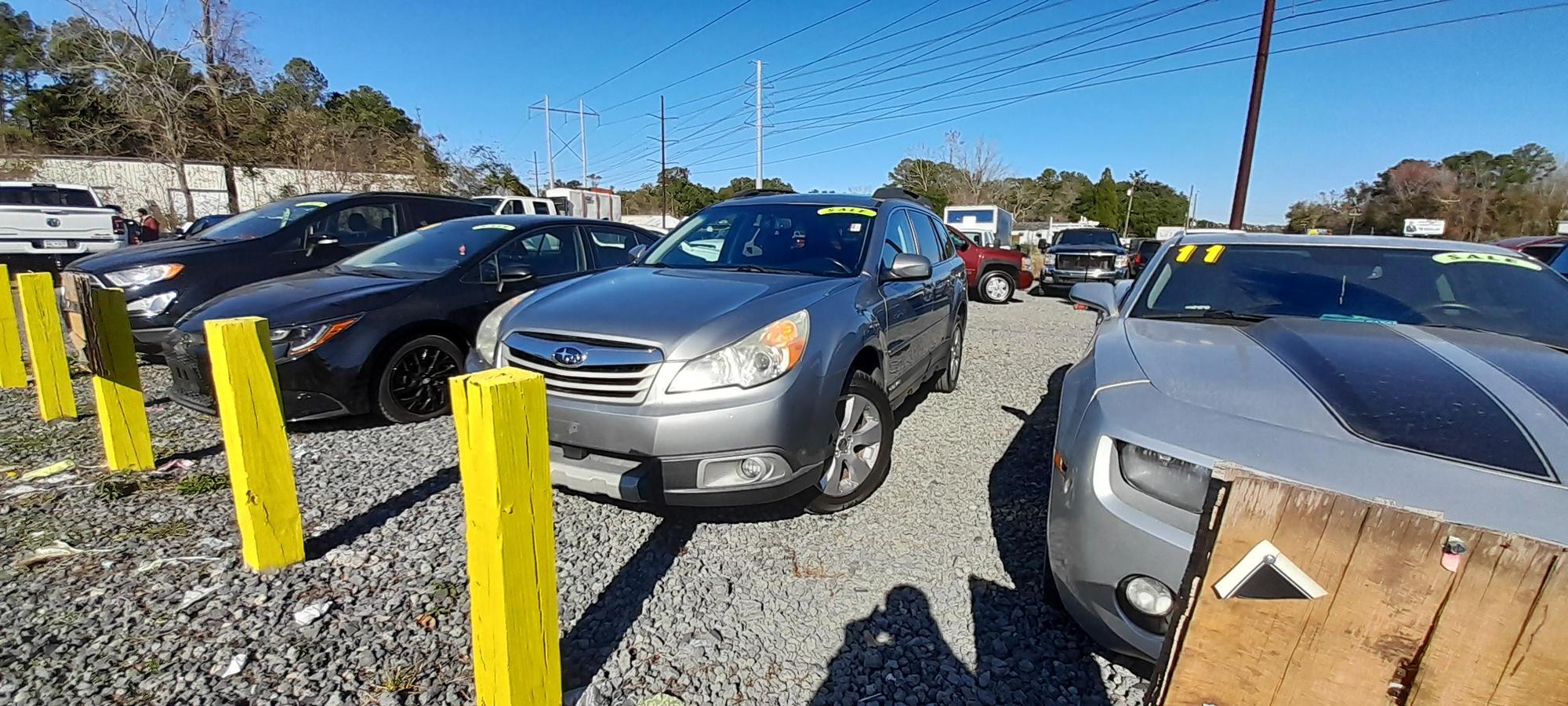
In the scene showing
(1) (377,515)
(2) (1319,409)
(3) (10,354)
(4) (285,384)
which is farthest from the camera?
(3) (10,354)

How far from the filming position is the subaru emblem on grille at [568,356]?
2.73 metres

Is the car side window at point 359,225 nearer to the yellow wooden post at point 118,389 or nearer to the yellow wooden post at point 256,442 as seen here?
the yellow wooden post at point 118,389

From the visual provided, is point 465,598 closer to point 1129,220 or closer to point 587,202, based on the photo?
point 587,202

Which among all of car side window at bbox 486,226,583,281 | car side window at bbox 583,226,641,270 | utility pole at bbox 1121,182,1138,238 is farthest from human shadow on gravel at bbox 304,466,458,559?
utility pole at bbox 1121,182,1138,238

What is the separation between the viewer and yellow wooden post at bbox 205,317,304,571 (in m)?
2.38

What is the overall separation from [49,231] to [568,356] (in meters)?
14.6

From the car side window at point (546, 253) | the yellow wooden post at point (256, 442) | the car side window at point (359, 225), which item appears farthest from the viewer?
the car side window at point (359, 225)

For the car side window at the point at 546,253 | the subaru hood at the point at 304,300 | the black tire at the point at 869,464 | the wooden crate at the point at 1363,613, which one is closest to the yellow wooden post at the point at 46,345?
the subaru hood at the point at 304,300

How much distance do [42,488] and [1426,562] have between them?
5.33 m

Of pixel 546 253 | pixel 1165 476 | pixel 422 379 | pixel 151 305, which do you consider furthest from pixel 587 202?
pixel 1165 476

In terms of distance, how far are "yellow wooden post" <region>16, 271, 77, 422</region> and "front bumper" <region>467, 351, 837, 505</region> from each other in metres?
3.98

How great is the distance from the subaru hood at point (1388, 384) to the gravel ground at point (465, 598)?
103cm

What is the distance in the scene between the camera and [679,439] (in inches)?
100

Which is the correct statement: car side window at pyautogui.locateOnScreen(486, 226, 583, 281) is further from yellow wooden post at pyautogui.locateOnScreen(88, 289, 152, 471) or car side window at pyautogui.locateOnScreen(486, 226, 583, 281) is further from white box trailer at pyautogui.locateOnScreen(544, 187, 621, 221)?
→ white box trailer at pyautogui.locateOnScreen(544, 187, 621, 221)
